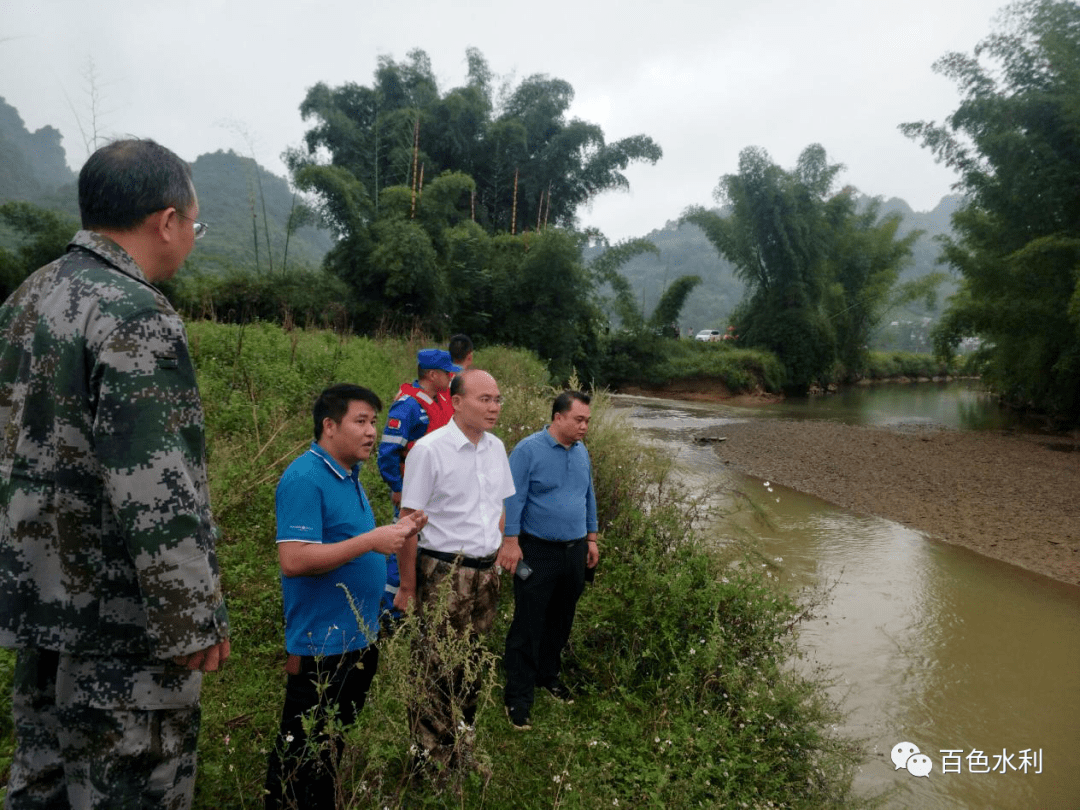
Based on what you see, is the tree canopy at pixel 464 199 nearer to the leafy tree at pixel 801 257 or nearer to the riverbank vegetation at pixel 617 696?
the leafy tree at pixel 801 257

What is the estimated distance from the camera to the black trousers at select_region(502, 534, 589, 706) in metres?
3.09

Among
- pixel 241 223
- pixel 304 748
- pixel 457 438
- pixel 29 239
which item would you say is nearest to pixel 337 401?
pixel 457 438

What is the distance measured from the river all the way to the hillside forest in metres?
8.49

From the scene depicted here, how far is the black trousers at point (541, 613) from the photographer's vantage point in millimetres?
3086

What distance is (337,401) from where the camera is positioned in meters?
2.09

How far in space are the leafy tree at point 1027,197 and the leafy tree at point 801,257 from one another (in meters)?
10.00

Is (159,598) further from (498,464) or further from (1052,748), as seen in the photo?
(1052,748)

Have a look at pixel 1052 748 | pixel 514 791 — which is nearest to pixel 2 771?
pixel 514 791

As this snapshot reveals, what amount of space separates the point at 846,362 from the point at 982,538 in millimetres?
27523

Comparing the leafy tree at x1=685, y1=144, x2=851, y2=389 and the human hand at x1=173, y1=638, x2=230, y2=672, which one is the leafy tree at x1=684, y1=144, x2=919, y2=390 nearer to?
the leafy tree at x1=685, y1=144, x2=851, y2=389

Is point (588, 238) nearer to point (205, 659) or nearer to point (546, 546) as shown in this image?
point (546, 546)

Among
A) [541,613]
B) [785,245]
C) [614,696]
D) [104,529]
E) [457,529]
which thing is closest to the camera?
[104,529]

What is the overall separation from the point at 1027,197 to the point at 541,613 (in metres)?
18.2

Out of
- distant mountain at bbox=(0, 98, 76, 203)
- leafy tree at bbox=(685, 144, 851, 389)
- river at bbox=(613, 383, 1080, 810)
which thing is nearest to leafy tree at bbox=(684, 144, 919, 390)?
leafy tree at bbox=(685, 144, 851, 389)
